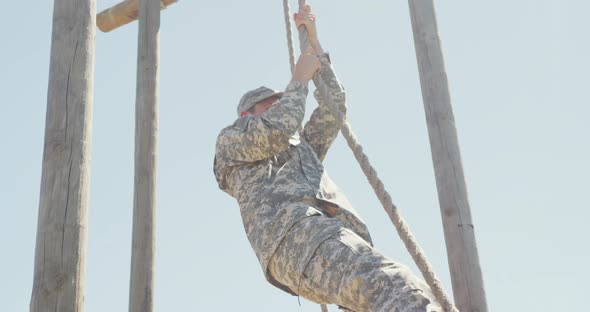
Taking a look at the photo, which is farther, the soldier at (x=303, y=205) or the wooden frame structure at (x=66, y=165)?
the wooden frame structure at (x=66, y=165)

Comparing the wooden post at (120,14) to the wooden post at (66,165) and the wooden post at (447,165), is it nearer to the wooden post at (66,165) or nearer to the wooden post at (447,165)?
the wooden post at (66,165)

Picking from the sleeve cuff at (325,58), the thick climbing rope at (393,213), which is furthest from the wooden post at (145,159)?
the thick climbing rope at (393,213)

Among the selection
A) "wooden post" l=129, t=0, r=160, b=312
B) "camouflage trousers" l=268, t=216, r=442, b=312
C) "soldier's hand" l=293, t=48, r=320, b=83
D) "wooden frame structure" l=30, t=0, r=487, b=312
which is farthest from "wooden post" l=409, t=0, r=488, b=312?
"wooden post" l=129, t=0, r=160, b=312

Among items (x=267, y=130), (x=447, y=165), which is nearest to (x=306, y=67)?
(x=267, y=130)

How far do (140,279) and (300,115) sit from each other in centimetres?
166

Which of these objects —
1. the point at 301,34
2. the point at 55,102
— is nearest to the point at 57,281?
the point at 55,102

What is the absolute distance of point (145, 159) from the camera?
5.27 meters

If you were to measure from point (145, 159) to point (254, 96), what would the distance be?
4.17ft

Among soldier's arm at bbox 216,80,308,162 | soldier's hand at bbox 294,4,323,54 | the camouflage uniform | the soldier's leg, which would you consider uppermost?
soldier's hand at bbox 294,4,323,54

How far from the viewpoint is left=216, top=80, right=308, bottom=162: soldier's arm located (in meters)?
3.80

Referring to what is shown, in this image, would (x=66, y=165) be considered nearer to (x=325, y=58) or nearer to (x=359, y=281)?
(x=359, y=281)

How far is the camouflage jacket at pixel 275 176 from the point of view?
3627mm

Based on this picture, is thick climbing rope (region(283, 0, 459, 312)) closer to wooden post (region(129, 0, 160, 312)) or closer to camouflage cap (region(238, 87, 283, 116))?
camouflage cap (region(238, 87, 283, 116))

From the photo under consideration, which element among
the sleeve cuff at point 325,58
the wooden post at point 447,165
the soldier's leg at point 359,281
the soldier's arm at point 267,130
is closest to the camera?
the soldier's leg at point 359,281
